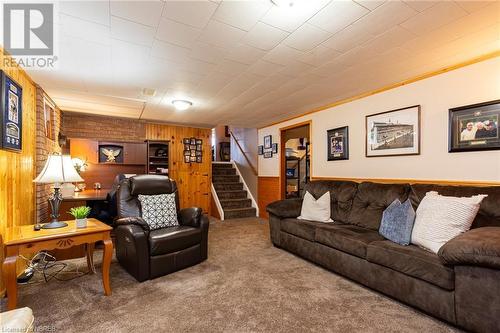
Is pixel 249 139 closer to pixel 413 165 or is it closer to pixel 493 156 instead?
pixel 413 165

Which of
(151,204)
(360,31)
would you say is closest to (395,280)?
(360,31)

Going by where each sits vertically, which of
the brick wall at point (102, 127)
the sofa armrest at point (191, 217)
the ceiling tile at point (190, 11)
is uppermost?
the ceiling tile at point (190, 11)

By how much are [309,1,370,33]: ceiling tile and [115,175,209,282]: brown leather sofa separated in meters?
2.40

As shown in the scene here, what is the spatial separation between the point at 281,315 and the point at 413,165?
2447 millimetres

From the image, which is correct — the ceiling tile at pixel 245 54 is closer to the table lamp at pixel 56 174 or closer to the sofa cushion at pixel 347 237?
the table lamp at pixel 56 174

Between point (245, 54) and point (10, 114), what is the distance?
2.34 meters

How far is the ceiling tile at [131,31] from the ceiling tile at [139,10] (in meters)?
0.07

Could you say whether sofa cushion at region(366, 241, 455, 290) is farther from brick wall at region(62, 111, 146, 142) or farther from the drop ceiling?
brick wall at region(62, 111, 146, 142)

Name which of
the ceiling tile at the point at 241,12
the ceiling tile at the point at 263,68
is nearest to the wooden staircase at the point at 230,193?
the ceiling tile at the point at 263,68

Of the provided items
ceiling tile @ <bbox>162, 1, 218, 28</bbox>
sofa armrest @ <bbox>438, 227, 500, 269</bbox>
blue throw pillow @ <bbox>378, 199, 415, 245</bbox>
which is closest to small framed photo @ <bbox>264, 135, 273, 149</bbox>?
blue throw pillow @ <bbox>378, 199, 415, 245</bbox>

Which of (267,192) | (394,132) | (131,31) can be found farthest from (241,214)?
(131,31)

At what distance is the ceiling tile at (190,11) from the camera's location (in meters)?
1.62

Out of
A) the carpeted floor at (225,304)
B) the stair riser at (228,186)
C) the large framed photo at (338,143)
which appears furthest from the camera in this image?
the stair riser at (228,186)

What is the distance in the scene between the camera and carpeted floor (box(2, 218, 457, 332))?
175 cm
